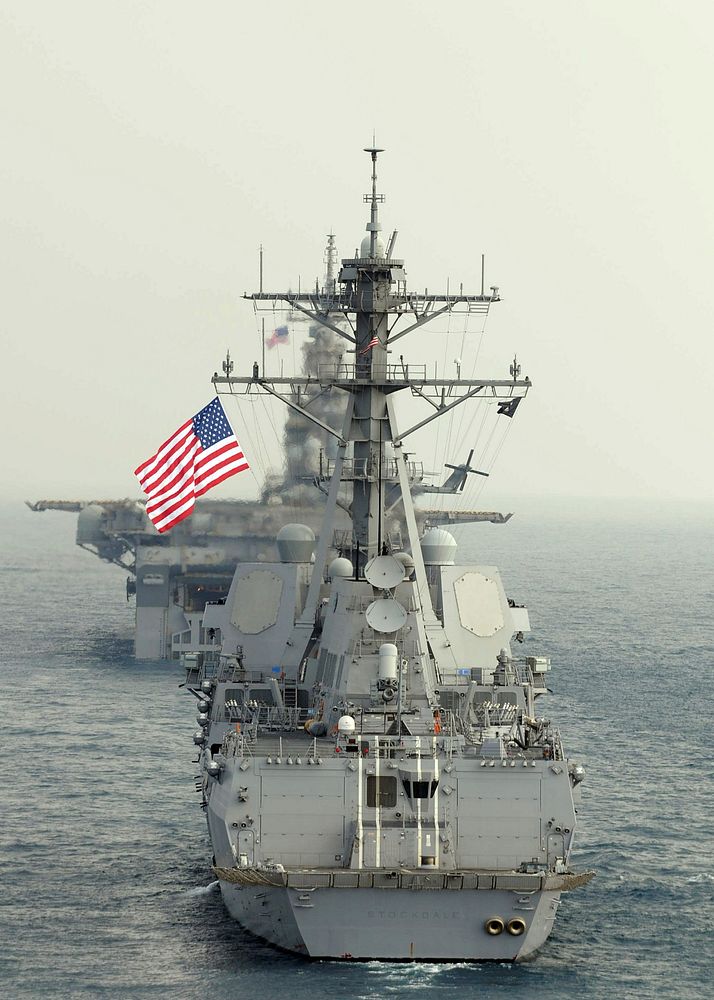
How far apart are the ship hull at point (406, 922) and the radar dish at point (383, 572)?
697 centimetres

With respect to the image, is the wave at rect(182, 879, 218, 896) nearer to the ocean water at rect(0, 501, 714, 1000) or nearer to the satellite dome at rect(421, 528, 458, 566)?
the ocean water at rect(0, 501, 714, 1000)

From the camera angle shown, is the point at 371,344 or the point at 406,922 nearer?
the point at 406,922

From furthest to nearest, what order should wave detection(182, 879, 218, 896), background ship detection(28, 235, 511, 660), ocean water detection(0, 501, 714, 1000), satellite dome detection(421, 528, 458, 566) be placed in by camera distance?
1. background ship detection(28, 235, 511, 660)
2. satellite dome detection(421, 528, 458, 566)
3. wave detection(182, 879, 218, 896)
4. ocean water detection(0, 501, 714, 1000)

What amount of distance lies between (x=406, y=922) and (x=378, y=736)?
150 inches

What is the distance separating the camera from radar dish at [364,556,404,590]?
114 feet

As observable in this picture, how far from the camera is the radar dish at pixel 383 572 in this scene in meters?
34.7

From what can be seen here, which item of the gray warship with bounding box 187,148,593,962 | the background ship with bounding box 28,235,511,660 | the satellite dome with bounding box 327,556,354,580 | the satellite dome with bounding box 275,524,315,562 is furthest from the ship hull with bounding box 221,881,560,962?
the background ship with bounding box 28,235,511,660

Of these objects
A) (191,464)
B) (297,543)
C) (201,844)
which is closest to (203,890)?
(201,844)

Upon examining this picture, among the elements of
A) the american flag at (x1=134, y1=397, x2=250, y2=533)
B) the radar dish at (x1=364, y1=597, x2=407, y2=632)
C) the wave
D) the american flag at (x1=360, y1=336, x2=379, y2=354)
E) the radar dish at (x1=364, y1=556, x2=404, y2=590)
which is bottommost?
the wave

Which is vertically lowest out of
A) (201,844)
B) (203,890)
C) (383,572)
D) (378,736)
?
(203,890)

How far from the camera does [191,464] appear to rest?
40500mm

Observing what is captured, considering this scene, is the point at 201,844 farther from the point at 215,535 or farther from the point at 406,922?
the point at 215,535

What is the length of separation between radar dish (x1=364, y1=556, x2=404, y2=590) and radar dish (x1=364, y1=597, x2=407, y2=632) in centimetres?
36

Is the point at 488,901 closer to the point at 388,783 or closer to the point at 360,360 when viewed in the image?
the point at 388,783
